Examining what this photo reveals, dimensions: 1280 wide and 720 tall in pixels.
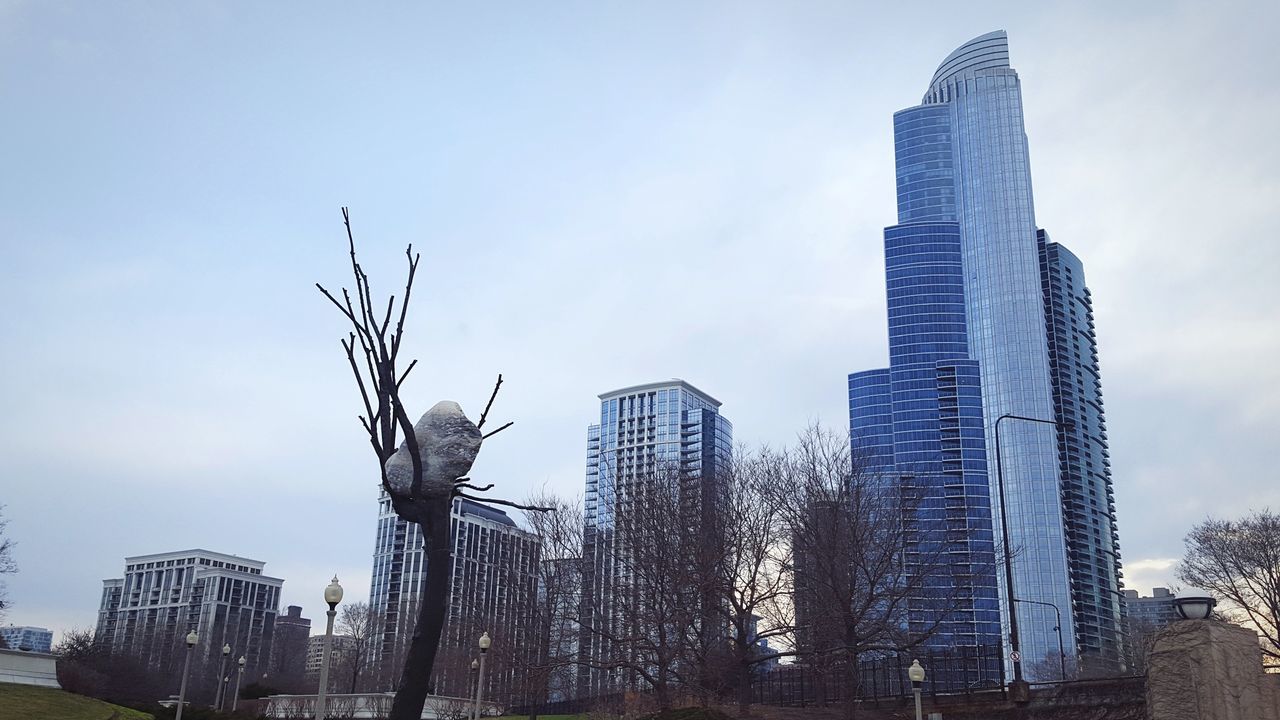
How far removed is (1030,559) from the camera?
6437 inches

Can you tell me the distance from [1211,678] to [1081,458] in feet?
607

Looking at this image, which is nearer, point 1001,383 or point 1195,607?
point 1195,607

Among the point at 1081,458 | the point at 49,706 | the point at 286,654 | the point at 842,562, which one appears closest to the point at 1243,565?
the point at 842,562

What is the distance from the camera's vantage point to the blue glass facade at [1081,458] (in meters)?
177

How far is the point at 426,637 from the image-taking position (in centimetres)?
1565

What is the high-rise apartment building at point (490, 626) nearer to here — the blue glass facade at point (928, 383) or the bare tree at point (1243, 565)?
the bare tree at point (1243, 565)

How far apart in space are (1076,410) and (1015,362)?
2352cm

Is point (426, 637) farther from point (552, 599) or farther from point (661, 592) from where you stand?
point (552, 599)

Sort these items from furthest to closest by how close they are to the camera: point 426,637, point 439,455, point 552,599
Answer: point 552,599 → point 439,455 → point 426,637

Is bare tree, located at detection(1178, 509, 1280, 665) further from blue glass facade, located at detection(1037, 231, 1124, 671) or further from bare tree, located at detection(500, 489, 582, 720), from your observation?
blue glass facade, located at detection(1037, 231, 1124, 671)

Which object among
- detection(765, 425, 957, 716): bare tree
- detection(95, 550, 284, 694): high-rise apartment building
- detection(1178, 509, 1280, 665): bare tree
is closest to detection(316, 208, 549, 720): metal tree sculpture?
detection(765, 425, 957, 716): bare tree

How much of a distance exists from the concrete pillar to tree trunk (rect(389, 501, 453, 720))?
12.9 m

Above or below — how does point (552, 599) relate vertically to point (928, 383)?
below

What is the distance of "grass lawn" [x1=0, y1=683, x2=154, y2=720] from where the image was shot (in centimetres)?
2701
